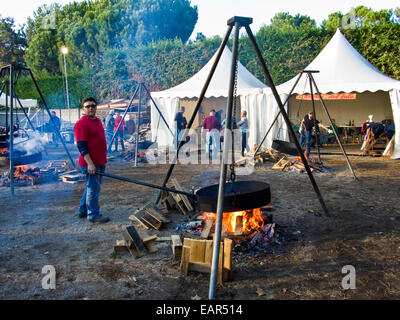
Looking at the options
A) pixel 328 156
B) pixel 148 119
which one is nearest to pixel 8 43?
pixel 148 119

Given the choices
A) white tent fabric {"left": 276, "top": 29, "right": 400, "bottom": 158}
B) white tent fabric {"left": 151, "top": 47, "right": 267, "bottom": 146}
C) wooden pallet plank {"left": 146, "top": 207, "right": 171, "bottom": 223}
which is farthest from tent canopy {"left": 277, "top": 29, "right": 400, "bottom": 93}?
wooden pallet plank {"left": 146, "top": 207, "right": 171, "bottom": 223}

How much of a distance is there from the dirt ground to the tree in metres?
38.8

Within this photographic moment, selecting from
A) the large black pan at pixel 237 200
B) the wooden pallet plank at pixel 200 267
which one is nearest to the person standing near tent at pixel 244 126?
the large black pan at pixel 237 200

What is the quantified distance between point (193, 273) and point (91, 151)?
259 cm

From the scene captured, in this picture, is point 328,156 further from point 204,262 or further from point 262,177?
point 204,262

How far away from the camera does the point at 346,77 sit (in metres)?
11.8

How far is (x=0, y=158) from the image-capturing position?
8555mm

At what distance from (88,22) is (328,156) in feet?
91.5

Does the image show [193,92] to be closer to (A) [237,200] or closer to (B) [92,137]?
(B) [92,137]

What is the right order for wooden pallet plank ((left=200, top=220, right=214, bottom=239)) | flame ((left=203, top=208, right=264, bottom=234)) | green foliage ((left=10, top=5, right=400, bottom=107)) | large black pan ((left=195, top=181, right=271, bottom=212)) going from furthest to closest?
green foliage ((left=10, top=5, right=400, bottom=107)) → flame ((left=203, top=208, right=264, bottom=234)) → wooden pallet plank ((left=200, top=220, right=214, bottom=239)) → large black pan ((left=195, top=181, right=271, bottom=212))

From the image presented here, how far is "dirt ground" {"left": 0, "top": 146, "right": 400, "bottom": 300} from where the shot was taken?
125 inches
